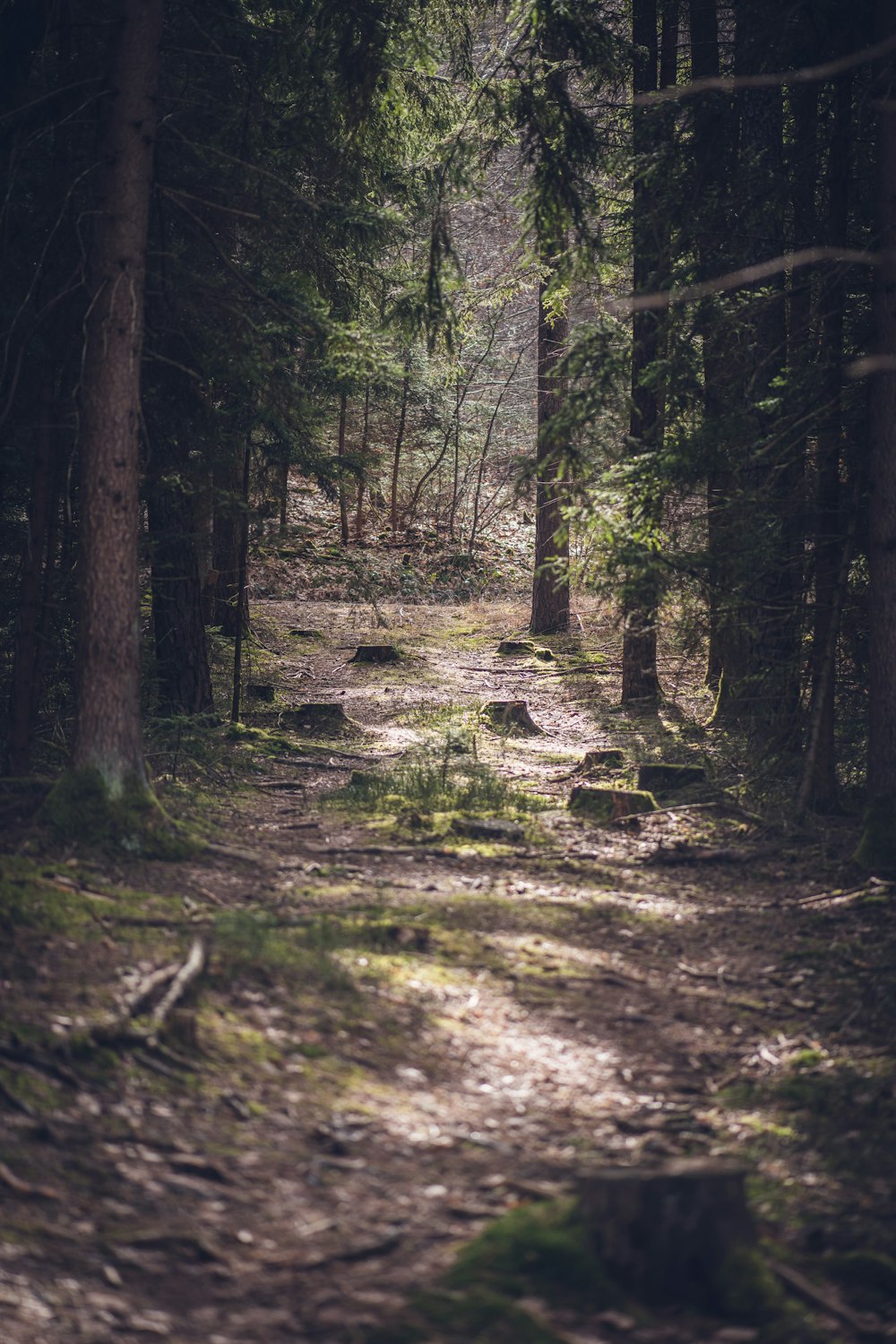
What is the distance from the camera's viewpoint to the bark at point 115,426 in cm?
783

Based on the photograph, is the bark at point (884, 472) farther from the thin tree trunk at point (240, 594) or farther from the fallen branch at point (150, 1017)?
the thin tree trunk at point (240, 594)

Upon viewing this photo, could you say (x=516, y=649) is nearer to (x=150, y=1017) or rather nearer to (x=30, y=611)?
(x=30, y=611)

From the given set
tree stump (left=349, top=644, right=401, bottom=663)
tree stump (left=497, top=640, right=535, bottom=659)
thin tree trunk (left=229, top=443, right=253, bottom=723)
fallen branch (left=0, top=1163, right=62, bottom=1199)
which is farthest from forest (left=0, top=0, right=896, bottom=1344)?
tree stump (left=497, top=640, right=535, bottom=659)

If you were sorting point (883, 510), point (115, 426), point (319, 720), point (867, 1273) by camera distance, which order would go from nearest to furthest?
1. point (867, 1273)
2. point (115, 426)
3. point (883, 510)
4. point (319, 720)

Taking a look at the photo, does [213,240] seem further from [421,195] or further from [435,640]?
[435,640]

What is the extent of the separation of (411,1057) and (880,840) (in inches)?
→ 186

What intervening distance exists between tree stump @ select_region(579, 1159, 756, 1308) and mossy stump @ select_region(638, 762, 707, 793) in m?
7.46

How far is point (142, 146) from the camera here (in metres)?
7.97

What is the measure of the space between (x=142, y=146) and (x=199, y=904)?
556 centimetres

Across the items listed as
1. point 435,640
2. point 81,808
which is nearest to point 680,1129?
point 81,808

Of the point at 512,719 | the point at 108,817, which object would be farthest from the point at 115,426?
the point at 512,719

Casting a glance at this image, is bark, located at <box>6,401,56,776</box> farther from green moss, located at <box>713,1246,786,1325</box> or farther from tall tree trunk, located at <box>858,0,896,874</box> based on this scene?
green moss, located at <box>713,1246,786,1325</box>

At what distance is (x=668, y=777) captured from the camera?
1101cm

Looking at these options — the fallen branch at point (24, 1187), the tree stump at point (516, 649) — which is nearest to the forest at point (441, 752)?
the fallen branch at point (24, 1187)
